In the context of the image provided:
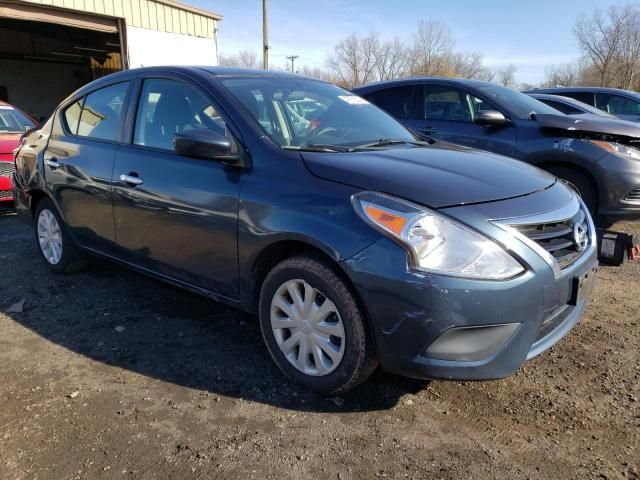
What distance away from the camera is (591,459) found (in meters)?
2.17

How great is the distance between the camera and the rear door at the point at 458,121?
5.53 m

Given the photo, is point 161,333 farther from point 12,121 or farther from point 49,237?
point 12,121

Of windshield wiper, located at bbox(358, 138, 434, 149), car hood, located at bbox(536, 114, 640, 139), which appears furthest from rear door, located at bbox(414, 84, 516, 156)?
windshield wiper, located at bbox(358, 138, 434, 149)

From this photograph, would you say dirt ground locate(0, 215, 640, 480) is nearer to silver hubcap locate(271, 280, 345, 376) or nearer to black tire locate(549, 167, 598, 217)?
silver hubcap locate(271, 280, 345, 376)

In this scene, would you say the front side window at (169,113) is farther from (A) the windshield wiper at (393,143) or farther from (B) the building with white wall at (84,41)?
(B) the building with white wall at (84,41)

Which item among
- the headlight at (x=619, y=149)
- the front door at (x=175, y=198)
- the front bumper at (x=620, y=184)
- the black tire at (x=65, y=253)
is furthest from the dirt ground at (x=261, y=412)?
the headlight at (x=619, y=149)

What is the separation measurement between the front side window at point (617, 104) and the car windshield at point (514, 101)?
4695 millimetres

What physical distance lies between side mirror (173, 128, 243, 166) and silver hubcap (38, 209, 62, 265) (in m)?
2.14

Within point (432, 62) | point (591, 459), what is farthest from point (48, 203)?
point (432, 62)

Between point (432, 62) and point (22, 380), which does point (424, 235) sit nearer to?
point (22, 380)

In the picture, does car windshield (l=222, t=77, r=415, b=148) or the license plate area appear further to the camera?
car windshield (l=222, t=77, r=415, b=148)

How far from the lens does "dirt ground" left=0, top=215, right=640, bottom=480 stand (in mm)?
2162

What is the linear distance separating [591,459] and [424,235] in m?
1.16

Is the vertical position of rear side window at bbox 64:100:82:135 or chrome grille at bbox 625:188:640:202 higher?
rear side window at bbox 64:100:82:135
